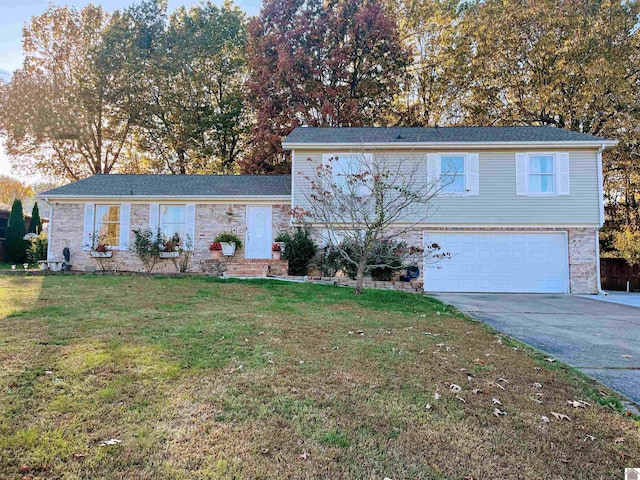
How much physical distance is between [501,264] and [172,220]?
11265 mm

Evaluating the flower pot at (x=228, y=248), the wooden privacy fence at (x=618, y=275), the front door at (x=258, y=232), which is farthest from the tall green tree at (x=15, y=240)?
the wooden privacy fence at (x=618, y=275)

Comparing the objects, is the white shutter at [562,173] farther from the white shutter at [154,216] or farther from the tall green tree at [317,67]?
the white shutter at [154,216]

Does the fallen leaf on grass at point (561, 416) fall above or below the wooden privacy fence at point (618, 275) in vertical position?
below

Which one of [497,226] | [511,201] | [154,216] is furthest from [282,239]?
[511,201]

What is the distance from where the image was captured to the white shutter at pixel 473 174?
12188mm

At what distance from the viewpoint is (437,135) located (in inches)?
516

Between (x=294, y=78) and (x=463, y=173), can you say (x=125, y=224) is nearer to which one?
(x=294, y=78)

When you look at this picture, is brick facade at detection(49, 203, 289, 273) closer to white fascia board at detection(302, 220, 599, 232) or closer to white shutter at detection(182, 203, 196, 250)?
white shutter at detection(182, 203, 196, 250)

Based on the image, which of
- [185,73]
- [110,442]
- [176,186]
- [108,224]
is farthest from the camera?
[185,73]

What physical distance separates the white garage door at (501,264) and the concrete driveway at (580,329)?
171 cm

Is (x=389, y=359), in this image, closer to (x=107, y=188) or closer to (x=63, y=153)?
(x=107, y=188)

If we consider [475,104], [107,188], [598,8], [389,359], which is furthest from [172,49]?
[389,359]

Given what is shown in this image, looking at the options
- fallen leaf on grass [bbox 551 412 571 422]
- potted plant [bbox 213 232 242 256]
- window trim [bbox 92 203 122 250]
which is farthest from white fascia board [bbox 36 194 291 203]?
fallen leaf on grass [bbox 551 412 571 422]

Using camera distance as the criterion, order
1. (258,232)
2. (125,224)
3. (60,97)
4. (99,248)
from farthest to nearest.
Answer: (60,97) → (125,224) → (258,232) → (99,248)
